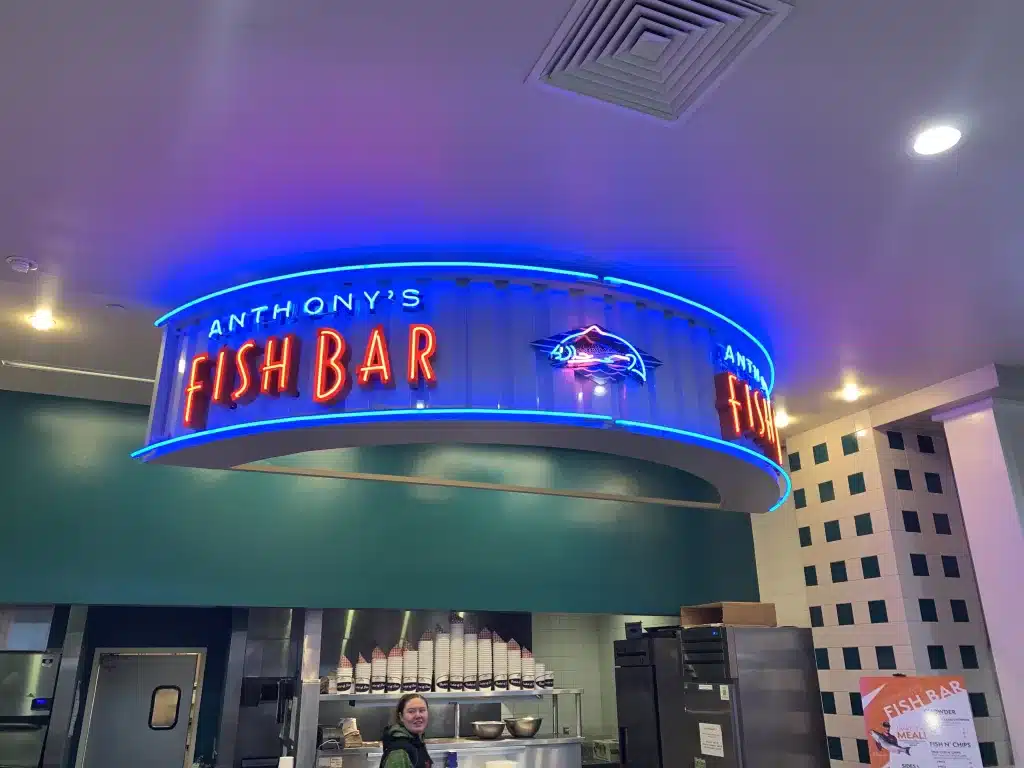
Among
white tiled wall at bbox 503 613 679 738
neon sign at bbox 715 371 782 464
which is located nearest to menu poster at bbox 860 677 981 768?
neon sign at bbox 715 371 782 464

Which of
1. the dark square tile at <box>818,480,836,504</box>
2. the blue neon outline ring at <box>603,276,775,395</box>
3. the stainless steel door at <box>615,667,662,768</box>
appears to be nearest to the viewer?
the blue neon outline ring at <box>603,276,775,395</box>

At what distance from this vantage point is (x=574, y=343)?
3.36m

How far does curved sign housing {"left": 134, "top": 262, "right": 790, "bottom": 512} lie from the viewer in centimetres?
316

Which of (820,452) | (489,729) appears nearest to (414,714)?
(489,729)

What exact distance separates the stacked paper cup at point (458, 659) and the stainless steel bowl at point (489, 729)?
1.05 feet

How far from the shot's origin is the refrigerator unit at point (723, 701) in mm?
5324

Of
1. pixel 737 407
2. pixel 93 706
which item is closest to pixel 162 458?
pixel 737 407

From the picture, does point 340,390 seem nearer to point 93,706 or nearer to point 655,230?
point 655,230

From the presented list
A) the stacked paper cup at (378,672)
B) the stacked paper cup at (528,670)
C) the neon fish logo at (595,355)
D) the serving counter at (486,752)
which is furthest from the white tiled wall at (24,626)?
the neon fish logo at (595,355)

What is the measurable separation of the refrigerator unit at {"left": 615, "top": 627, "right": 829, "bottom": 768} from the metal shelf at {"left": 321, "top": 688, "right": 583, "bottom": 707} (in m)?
0.68

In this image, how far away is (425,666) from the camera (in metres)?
5.42

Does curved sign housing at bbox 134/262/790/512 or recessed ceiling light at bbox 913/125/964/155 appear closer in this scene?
recessed ceiling light at bbox 913/125/964/155

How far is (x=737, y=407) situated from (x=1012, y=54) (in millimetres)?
1763

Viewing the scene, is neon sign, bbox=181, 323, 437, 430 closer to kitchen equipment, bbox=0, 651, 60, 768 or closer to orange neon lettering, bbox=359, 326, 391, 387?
orange neon lettering, bbox=359, 326, 391, 387
